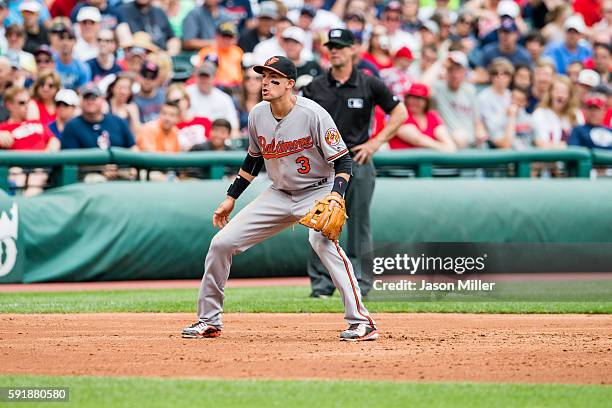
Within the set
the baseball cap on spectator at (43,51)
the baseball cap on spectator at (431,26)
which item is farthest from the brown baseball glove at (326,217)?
the baseball cap on spectator at (431,26)

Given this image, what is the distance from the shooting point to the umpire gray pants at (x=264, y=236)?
7531 millimetres

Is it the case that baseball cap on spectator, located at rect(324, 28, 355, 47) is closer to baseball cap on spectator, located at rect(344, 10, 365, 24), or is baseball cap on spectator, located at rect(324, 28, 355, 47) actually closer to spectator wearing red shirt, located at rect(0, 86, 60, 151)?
spectator wearing red shirt, located at rect(0, 86, 60, 151)

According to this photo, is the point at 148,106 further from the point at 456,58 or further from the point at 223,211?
the point at 223,211

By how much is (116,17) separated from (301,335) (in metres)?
8.76

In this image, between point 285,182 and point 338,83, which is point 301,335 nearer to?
point 285,182

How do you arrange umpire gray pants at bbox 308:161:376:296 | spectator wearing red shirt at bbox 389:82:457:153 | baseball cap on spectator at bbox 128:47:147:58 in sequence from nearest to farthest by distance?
umpire gray pants at bbox 308:161:376:296 < spectator wearing red shirt at bbox 389:82:457:153 < baseball cap on spectator at bbox 128:47:147:58

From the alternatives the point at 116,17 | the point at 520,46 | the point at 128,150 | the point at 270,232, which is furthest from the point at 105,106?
the point at 520,46

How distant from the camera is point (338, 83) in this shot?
10.2 metres

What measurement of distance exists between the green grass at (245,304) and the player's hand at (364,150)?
1323 millimetres

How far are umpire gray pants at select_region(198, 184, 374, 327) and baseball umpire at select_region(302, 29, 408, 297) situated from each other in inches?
93.5

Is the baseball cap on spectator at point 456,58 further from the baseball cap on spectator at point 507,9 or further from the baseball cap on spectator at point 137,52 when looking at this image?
the baseball cap on spectator at point 137,52

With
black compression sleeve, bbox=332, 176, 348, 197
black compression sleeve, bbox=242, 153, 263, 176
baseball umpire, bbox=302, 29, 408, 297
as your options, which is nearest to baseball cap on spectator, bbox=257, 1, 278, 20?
baseball umpire, bbox=302, 29, 408, 297

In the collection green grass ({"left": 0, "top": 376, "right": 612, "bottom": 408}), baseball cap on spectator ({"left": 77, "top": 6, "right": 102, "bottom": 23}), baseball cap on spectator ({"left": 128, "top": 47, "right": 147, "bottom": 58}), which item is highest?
baseball cap on spectator ({"left": 77, "top": 6, "right": 102, "bottom": 23})

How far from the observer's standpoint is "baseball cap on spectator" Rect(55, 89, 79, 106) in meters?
12.9
